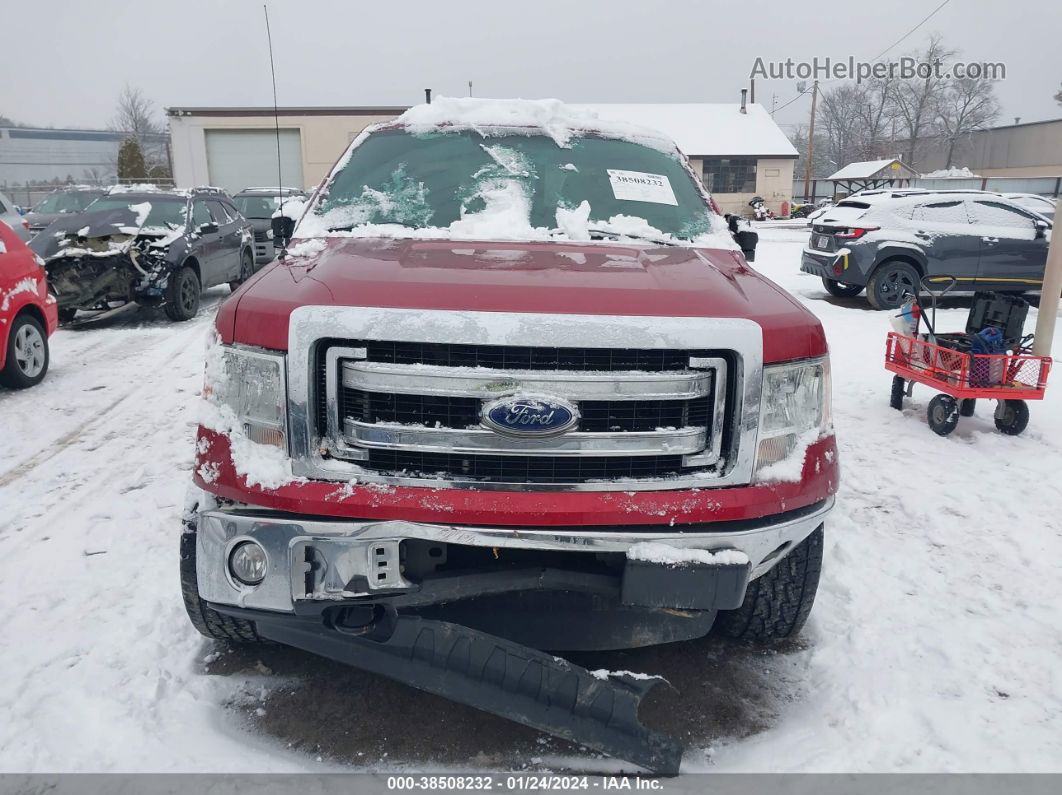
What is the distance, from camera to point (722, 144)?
4441 cm

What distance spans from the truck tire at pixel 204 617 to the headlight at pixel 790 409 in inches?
75.0

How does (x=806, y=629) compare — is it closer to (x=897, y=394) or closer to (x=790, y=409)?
(x=790, y=409)

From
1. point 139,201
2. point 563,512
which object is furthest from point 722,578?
point 139,201

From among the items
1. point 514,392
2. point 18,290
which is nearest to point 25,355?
point 18,290

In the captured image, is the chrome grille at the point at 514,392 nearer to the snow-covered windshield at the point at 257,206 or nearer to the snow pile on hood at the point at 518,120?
the snow pile on hood at the point at 518,120

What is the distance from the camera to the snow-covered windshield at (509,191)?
3.40m

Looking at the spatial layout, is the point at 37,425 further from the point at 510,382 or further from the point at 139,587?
the point at 510,382

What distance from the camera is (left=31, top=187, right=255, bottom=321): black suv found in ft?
31.5

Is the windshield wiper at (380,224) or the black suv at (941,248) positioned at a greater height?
the windshield wiper at (380,224)

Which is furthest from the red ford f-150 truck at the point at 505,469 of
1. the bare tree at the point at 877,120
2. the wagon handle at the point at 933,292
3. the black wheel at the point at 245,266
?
the bare tree at the point at 877,120

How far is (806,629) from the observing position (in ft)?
10.9

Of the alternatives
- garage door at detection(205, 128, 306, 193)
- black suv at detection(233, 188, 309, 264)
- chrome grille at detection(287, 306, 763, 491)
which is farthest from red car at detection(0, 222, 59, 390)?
garage door at detection(205, 128, 306, 193)

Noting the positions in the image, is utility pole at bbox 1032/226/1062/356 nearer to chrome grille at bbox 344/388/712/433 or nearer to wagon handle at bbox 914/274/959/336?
wagon handle at bbox 914/274/959/336

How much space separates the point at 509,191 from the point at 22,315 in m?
5.40
